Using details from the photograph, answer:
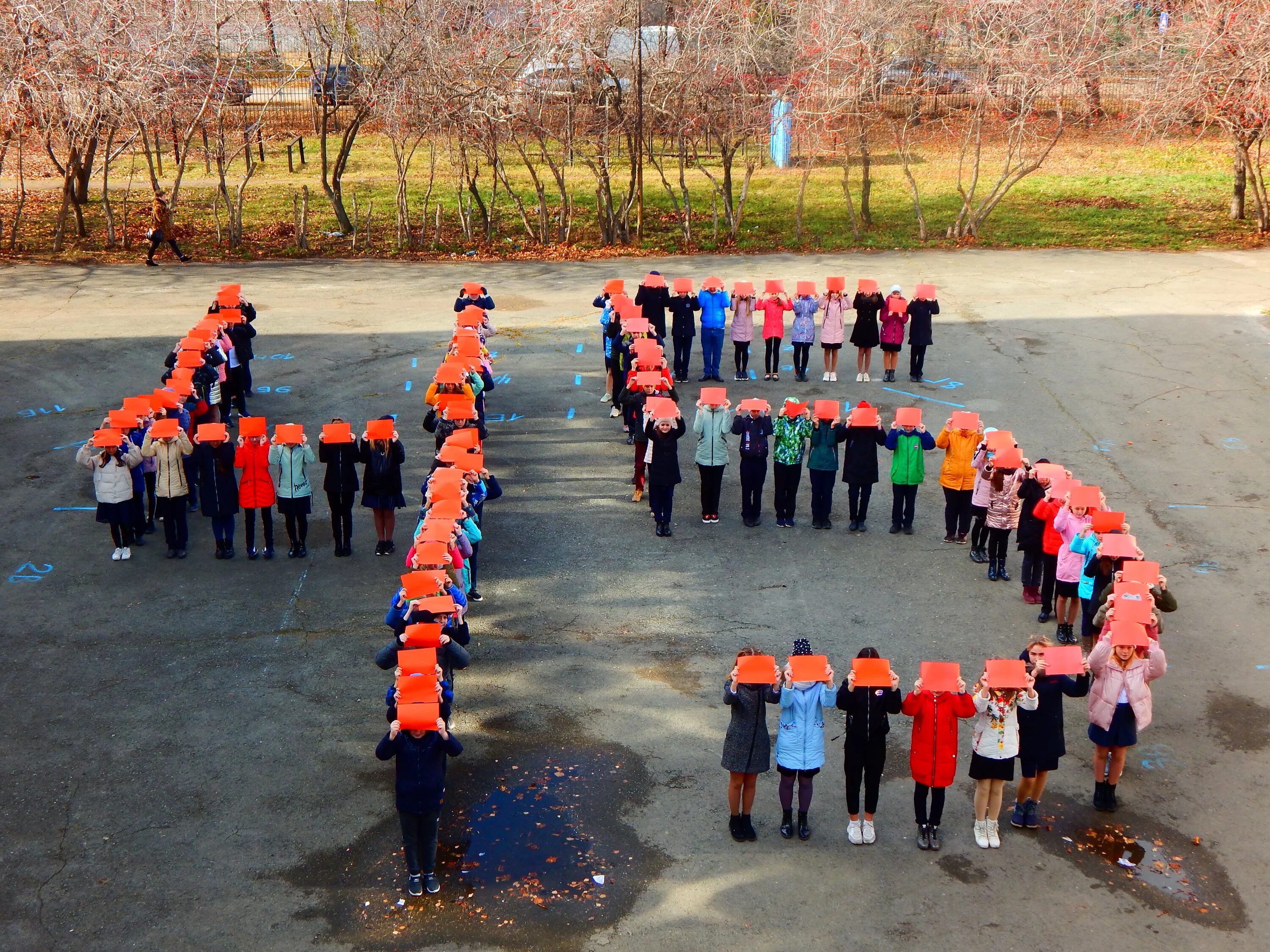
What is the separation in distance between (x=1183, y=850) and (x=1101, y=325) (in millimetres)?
14612

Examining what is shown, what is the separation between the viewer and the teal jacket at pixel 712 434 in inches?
533

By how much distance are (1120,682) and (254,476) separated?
8696 mm

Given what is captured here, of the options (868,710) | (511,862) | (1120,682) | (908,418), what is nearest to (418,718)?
(511,862)

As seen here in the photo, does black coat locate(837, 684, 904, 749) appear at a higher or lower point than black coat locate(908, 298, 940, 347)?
lower

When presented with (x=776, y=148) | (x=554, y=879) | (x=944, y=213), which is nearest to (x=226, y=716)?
(x=554, y=879)

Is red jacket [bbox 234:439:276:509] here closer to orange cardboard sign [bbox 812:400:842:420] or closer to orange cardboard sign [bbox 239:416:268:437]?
orange cardboard sign [bbox 239:416:268:437]

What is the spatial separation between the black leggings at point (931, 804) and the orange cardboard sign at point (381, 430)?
22.2 feet

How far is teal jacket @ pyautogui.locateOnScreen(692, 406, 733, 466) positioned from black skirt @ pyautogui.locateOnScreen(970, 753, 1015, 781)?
590 centimetres

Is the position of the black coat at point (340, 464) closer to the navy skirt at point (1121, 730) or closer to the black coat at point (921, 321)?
the navy skirt at point (1121, 730)

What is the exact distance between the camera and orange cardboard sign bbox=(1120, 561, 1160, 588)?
9344mm

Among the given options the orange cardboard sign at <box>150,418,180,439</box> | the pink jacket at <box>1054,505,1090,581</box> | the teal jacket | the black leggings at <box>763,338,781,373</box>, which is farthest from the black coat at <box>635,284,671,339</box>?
the pink jacket at <box>1054,505,1090,581</box>

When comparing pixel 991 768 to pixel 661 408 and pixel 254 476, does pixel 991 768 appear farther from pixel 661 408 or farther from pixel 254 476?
pixel 254 476

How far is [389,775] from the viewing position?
9141 millimetres

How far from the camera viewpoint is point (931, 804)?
8.32m
